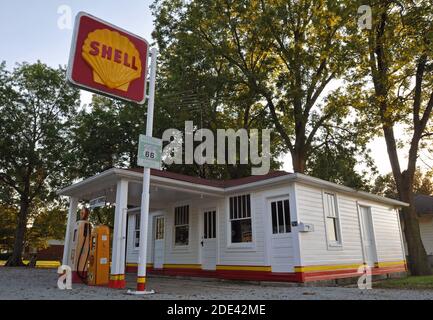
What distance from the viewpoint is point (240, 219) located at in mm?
11656

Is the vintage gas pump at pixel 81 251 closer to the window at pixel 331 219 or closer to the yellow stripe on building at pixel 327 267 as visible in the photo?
A: the yellow stripe on building at pixel 327 267

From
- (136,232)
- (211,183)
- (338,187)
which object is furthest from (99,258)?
(338,187)

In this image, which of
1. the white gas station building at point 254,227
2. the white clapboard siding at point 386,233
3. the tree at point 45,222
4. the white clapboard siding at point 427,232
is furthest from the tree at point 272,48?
the tree at point 45,222

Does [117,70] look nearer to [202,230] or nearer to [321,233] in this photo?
[202,230]

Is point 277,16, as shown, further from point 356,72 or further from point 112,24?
point 112,24

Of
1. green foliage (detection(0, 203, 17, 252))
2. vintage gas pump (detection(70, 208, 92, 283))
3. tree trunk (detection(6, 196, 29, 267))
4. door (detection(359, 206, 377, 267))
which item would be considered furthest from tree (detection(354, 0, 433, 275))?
green foliage (detection(0, 203, 17, 252))

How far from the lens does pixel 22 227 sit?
24516 millimetres

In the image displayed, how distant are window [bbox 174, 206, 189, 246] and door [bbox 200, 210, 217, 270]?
957mm

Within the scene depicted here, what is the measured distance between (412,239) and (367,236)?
1.98 m

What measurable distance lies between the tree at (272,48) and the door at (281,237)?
7.99 meters

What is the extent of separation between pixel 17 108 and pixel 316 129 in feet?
70.0

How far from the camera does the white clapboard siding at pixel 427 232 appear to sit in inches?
849

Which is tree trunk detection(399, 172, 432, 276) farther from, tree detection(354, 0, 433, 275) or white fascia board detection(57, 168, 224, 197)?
white fascia board detection(57, 168, 224, 197)

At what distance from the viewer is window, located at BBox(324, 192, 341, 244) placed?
1126cm
